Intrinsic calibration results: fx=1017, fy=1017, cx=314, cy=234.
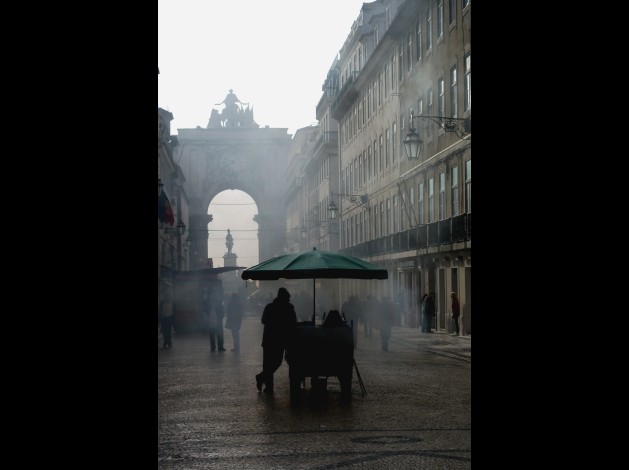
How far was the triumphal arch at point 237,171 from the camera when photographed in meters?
102

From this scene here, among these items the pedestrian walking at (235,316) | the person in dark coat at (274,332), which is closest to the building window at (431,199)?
the pedestrian walking at (235,316)

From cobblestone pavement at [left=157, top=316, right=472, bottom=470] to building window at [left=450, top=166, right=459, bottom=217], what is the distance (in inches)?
541

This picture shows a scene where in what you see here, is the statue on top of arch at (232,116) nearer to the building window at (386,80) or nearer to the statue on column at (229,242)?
the statue on column at (229,242)

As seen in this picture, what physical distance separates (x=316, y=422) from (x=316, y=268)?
11.5 ft

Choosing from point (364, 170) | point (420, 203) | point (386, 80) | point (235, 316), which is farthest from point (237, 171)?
point (235, 316)

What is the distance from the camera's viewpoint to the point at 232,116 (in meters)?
115

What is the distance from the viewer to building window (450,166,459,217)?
105 ft

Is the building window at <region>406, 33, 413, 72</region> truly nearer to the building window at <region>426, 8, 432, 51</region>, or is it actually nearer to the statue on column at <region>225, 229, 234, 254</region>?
the building window at <region>426, 8, 432, 51</region>

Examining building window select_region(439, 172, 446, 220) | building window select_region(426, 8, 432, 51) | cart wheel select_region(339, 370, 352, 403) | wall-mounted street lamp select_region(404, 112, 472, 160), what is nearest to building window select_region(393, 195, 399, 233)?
building window select_region(439, 172, 446, 220)

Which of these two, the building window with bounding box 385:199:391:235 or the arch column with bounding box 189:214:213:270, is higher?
the arch column with bounding box 189:214:213:270

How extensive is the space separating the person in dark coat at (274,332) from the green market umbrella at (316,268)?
1.08ft
